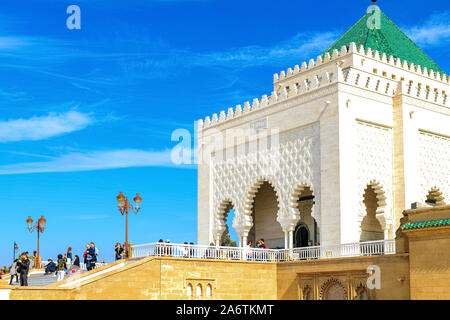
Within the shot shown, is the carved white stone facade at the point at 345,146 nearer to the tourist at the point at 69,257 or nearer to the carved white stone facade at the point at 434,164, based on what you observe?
the carved white stone facade at the point at 434,164

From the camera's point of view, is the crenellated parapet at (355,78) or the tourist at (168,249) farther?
the crenellated parapet at (355,78)

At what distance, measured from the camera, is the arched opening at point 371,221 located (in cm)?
1770

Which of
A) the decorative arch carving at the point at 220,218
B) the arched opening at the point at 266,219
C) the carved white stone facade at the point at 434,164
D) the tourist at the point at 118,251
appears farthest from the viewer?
the arched opening at the point at 266,219

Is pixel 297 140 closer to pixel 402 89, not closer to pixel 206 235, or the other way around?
pixel 402 89

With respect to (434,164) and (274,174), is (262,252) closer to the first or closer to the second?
(274,174)

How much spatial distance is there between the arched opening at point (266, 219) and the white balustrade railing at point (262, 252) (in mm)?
3371

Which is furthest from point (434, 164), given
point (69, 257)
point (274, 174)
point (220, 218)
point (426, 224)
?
point (69, 257)

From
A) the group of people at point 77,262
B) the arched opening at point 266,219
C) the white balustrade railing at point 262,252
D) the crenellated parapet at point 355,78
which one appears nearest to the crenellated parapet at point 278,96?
the crenellated parapet at point 355,78

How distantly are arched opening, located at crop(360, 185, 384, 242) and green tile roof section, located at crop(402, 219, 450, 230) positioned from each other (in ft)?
15.1

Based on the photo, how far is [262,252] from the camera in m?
16.1

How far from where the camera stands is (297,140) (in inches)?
688

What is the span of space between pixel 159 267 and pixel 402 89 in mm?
7906
